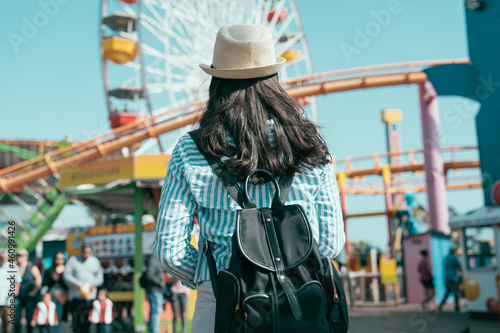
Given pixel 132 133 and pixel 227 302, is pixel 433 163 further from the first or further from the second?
pixel 227 302

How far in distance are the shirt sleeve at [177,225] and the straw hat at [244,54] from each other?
293mm

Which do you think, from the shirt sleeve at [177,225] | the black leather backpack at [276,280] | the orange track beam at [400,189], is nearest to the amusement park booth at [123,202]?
the shirt sleeve at [177,225]

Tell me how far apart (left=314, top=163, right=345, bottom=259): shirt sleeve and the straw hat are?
14.5 inches

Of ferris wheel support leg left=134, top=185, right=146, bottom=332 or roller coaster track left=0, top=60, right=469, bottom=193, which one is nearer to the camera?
ferris wheel support leg left=134, top=185, right=146, bottom=332

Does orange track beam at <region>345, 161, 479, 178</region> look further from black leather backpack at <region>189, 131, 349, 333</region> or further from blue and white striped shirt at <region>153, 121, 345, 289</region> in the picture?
black leather backpack at <region>189, 131, 349, 333</region>

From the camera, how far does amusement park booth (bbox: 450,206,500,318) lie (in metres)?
10.7

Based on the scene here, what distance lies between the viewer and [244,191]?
1627 millimetres

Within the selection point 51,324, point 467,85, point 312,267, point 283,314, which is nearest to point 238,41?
point 312,267

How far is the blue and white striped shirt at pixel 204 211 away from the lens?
1658 millimetres

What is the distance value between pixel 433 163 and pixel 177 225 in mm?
16978

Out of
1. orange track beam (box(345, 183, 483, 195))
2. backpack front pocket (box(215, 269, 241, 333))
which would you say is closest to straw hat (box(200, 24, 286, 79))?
backpack front pocket (box(215, 269, 241, 333))

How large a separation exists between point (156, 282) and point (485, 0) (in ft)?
27.7

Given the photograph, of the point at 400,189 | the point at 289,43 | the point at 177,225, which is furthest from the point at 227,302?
the point at 400,189

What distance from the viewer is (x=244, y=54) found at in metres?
1.86
